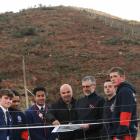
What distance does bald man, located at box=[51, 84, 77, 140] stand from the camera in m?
8.12

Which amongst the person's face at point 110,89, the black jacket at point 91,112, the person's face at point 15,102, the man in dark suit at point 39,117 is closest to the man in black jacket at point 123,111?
the person's face at point 110,89

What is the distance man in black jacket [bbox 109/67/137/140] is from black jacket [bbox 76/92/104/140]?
0.82 metres

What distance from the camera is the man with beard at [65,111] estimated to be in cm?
812

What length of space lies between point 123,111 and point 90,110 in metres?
1.17

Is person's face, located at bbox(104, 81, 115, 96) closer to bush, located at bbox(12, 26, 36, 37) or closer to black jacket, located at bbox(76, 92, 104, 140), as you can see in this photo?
black jacket, located at bbox(76, 92, 104, 140)

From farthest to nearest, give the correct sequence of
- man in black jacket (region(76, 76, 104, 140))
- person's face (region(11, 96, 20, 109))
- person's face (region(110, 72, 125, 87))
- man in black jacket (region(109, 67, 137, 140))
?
man in black jacket (region(76, 76, 104, 140))
person's face (region(11, 96, 20, 109))
person's face (region(110, 72, 125, 87))
man in black jacket (region(109, 67, 137, 140))

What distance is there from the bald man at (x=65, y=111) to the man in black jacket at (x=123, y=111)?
109 centimetres

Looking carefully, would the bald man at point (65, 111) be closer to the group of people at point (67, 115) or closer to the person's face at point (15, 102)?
the group of people at point (67, 115)

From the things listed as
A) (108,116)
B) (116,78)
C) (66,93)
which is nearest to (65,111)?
(66,93)

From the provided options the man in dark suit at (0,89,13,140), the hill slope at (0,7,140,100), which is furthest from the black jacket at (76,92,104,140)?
the hill slope at (0,7,140,100)

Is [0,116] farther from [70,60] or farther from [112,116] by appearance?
[70,60]

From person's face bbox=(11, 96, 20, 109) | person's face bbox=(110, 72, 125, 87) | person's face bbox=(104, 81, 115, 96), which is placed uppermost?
person's face bbox=(110, 72, 125, 87)

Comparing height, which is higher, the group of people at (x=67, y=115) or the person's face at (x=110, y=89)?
the person's face at (x=110, y=89)

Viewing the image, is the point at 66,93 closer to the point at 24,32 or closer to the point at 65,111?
the point at 65,111
